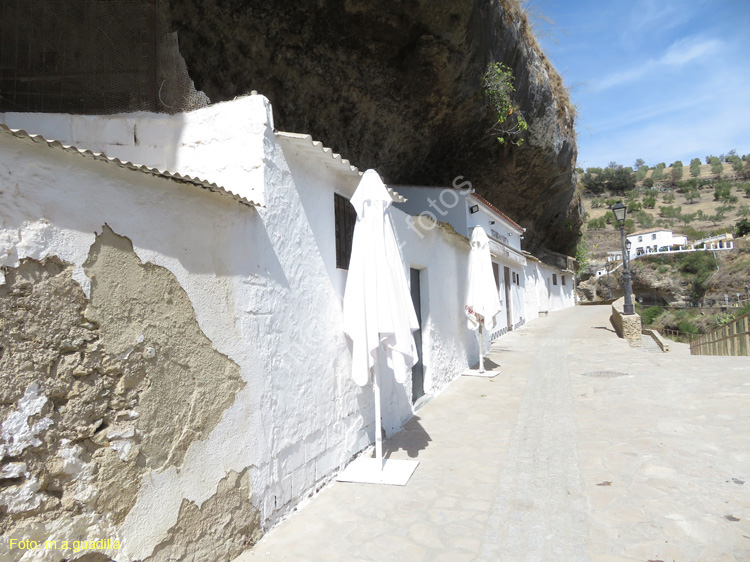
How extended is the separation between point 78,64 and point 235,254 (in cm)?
487

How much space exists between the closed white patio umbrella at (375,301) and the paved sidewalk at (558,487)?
68 cm

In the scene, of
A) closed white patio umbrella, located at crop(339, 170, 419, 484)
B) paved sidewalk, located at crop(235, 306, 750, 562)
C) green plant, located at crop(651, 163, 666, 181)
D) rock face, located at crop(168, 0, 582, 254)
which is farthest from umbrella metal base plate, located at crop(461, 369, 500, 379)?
green plant, located at crop(651, 163, 666, 181)

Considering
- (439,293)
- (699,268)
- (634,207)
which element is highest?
(634,207)

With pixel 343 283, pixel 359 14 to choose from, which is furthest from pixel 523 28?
pixel 343 283

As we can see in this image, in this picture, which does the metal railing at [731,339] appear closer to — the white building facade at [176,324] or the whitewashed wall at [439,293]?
the whitewashed wall at [439,293]

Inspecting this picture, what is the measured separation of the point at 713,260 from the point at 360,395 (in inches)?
1712

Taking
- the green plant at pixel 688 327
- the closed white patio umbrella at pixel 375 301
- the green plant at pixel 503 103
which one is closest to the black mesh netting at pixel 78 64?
the closed white patio umbrella at pixel 375 301

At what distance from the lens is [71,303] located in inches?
87.8

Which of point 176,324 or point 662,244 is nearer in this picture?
point 176,324

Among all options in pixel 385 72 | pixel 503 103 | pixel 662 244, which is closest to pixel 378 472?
→ pixel 385 72

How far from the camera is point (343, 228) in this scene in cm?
535

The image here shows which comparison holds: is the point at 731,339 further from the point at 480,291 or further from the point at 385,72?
the point at 385,72

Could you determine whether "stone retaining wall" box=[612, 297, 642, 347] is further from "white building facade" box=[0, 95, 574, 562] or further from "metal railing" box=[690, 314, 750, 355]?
"white building facade" box=[0, 95, 574, 562]

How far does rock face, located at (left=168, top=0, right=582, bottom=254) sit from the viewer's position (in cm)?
846
